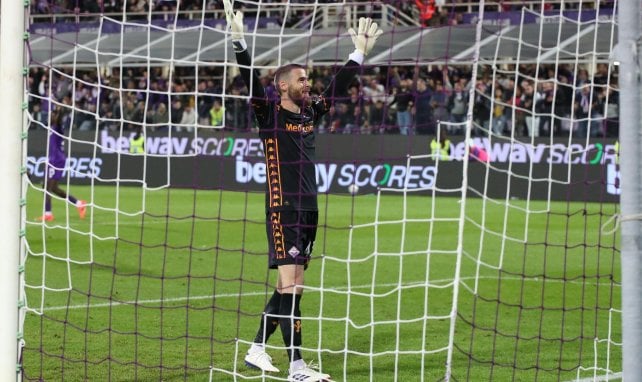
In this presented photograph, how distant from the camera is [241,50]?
22.8 feet

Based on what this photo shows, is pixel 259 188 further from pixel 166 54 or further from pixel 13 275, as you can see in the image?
pixel 13 275

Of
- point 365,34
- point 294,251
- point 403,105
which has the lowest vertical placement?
point 294,251

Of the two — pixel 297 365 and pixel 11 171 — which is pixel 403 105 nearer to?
pixel 297 365

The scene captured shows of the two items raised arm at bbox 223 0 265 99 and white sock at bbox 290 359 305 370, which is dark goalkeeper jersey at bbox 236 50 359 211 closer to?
raised arm at bbox 223 0 265 99

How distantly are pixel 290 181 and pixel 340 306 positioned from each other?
129 inches

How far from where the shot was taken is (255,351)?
24.7 feet

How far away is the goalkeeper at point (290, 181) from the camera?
23.9ft

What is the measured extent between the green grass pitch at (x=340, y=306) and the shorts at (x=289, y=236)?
0.26 metres

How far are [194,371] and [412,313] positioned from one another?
10.2 ft

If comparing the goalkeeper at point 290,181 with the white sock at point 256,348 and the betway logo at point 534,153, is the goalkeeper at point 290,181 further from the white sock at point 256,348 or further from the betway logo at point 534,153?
the betway logo at point 534,153

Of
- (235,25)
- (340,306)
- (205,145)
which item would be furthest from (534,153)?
(235,25)

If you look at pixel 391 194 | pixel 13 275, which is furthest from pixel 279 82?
pixel 391 194

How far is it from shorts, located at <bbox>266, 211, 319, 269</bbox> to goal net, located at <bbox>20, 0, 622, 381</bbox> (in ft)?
1.33

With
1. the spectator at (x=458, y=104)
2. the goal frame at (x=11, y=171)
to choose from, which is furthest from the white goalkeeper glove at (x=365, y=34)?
the spectator at (x=458, y=104)
